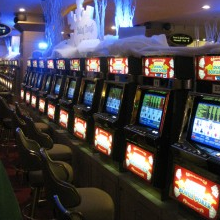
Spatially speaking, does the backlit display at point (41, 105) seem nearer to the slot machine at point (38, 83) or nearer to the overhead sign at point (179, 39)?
the slot machine at point (38, 83)

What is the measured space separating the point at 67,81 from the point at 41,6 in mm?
4345

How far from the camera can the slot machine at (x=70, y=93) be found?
5.27m

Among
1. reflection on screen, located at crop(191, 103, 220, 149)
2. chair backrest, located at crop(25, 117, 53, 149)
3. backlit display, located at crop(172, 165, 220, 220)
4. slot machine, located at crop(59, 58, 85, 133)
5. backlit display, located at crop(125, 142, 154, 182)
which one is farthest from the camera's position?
slot machine, located at crop(59, 58, 85, 133)

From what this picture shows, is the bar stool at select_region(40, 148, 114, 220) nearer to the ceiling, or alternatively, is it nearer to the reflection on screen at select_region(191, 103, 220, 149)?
the reflection on screen at select_region(191, 103, 220, 149)

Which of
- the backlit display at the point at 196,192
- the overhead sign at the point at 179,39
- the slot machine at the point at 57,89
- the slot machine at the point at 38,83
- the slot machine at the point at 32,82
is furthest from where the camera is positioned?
the overhead sign at the point at 179,39

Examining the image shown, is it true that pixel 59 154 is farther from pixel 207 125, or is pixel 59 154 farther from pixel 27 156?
pixel 207 125

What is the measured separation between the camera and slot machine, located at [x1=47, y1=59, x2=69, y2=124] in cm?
611

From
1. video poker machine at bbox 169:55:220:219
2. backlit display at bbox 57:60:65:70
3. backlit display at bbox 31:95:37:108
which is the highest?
backlit display at bbox 57:60:65:70

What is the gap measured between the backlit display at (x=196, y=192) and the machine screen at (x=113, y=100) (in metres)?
1.31

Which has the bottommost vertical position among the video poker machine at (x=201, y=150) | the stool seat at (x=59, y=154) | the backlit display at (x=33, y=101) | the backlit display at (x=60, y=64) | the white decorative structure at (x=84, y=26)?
the stool seat at (x=59, y=154)

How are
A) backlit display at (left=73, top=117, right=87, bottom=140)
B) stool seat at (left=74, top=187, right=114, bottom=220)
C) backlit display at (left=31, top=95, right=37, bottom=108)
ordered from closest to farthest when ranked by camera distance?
stool seat at (left=74, top=187, right=114, bottom=220), backlit display at (left=73, top=117, right=87, bottom=140), backlit display at (left=31, top=95, right=37, bottom=108)

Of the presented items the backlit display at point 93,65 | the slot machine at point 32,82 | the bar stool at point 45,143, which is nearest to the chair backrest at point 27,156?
the bar stool at point 45,143

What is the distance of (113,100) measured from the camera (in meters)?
3.84

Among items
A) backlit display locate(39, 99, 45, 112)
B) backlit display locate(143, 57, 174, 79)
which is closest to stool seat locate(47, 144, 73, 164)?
backlit display locate(143, 57, 174, 79)
